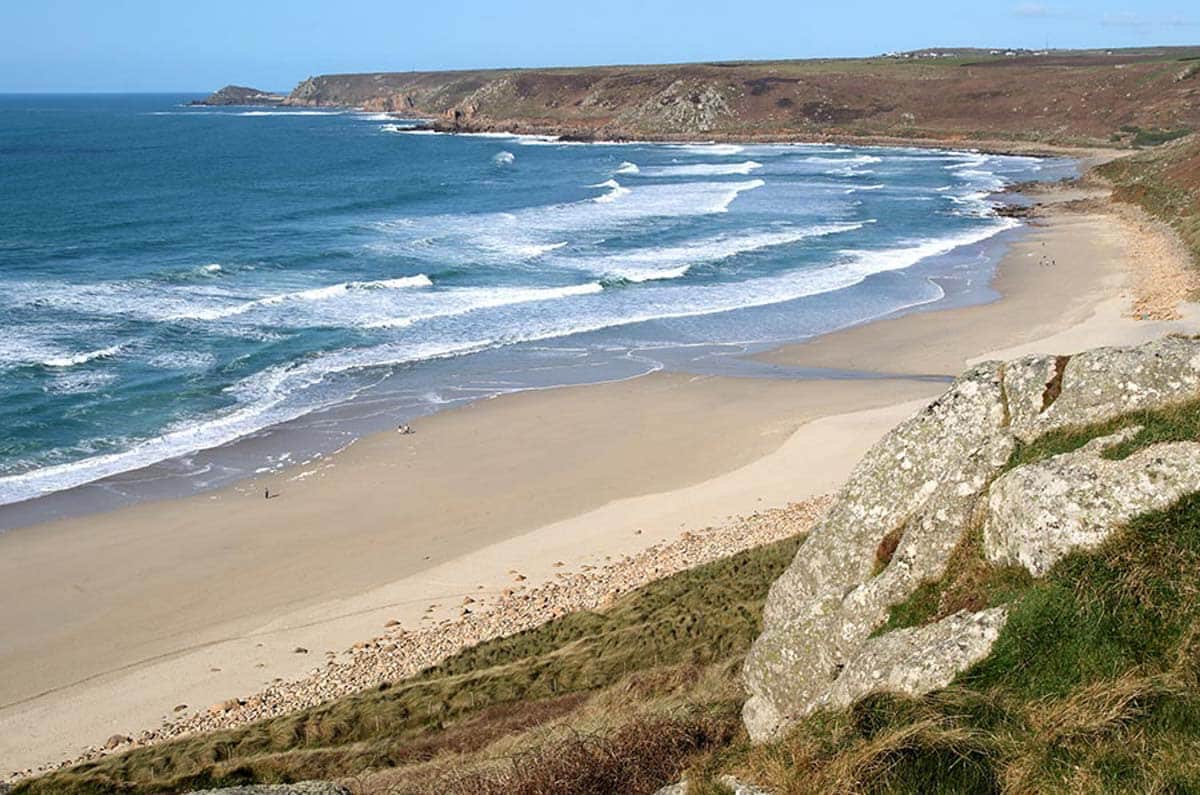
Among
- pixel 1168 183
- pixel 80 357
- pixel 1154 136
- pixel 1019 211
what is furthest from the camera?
pixel 1154 136

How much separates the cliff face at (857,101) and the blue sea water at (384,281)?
29.8 m

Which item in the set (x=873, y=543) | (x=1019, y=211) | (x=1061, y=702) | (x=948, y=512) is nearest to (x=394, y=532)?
(x=873, y=543)

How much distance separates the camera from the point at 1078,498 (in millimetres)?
7168

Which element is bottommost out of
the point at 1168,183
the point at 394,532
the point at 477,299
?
the point at 394,532

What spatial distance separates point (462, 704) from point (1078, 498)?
22.7 ft

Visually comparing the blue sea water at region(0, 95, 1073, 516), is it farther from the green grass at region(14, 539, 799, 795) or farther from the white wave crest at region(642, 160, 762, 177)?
the green grass at region(14, 539, 799, 795)

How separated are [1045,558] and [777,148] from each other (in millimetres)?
108437

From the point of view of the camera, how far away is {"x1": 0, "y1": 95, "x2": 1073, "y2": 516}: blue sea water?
26.4m

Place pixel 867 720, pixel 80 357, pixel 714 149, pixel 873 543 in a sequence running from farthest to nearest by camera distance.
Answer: pixel 714 149 < pixel 80 357 < pixel 873 543 < pixel 867 720

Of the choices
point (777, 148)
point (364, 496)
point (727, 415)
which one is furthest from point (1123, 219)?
point (777, 148)

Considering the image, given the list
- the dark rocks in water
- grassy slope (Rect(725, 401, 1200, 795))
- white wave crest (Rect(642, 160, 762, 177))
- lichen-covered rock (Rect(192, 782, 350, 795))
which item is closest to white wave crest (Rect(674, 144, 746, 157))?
white wave crest (Rect(642, 160, 762, 177))

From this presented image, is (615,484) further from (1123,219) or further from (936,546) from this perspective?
(1123,219)

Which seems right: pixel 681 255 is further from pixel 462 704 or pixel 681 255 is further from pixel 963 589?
pixel 963 589

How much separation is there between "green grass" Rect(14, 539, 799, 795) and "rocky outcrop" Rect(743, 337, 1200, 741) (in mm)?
2864
